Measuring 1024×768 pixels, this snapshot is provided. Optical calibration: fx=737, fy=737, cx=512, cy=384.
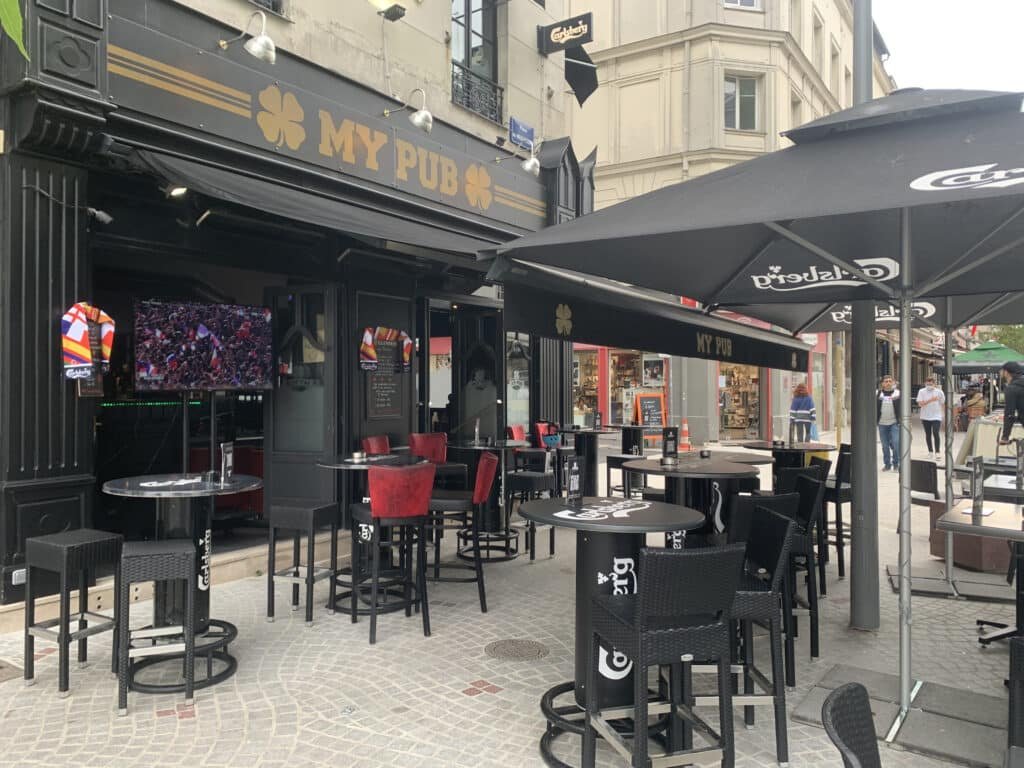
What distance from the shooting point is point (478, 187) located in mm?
9602

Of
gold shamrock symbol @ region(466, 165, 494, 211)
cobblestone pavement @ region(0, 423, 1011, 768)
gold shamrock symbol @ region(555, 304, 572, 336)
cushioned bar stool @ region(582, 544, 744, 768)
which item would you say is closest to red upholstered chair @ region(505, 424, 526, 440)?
gold shamrock symbol @ region(466, 165, 494, 211)

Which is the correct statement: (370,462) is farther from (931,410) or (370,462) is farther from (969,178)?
(931,410)

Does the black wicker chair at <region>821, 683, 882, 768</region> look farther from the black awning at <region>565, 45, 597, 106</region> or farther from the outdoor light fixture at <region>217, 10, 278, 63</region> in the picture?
the black awning at <region>565, 45, 597, 106</region>

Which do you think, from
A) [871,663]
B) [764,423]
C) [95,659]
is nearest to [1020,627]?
[871,663]

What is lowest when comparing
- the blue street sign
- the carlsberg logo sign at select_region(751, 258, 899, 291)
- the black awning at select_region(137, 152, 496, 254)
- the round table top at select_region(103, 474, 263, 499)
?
the round table top at select_region(103, 474, 263, 499)

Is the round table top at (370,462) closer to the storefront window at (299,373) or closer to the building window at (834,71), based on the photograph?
the storefront window at (299,373)

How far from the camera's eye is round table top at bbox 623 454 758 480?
553 cm

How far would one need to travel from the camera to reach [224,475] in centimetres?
479

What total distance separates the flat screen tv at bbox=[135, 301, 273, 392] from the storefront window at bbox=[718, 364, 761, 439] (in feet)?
55.6

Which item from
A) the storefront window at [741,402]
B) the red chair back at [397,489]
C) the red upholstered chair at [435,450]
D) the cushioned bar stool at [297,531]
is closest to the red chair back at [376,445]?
the red upholstered chair at [435,450]

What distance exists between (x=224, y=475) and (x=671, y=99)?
20.4 meters

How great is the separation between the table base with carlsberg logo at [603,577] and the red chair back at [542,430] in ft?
22.9

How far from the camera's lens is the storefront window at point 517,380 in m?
11.1

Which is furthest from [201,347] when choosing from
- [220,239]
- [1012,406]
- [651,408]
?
[651,408]
